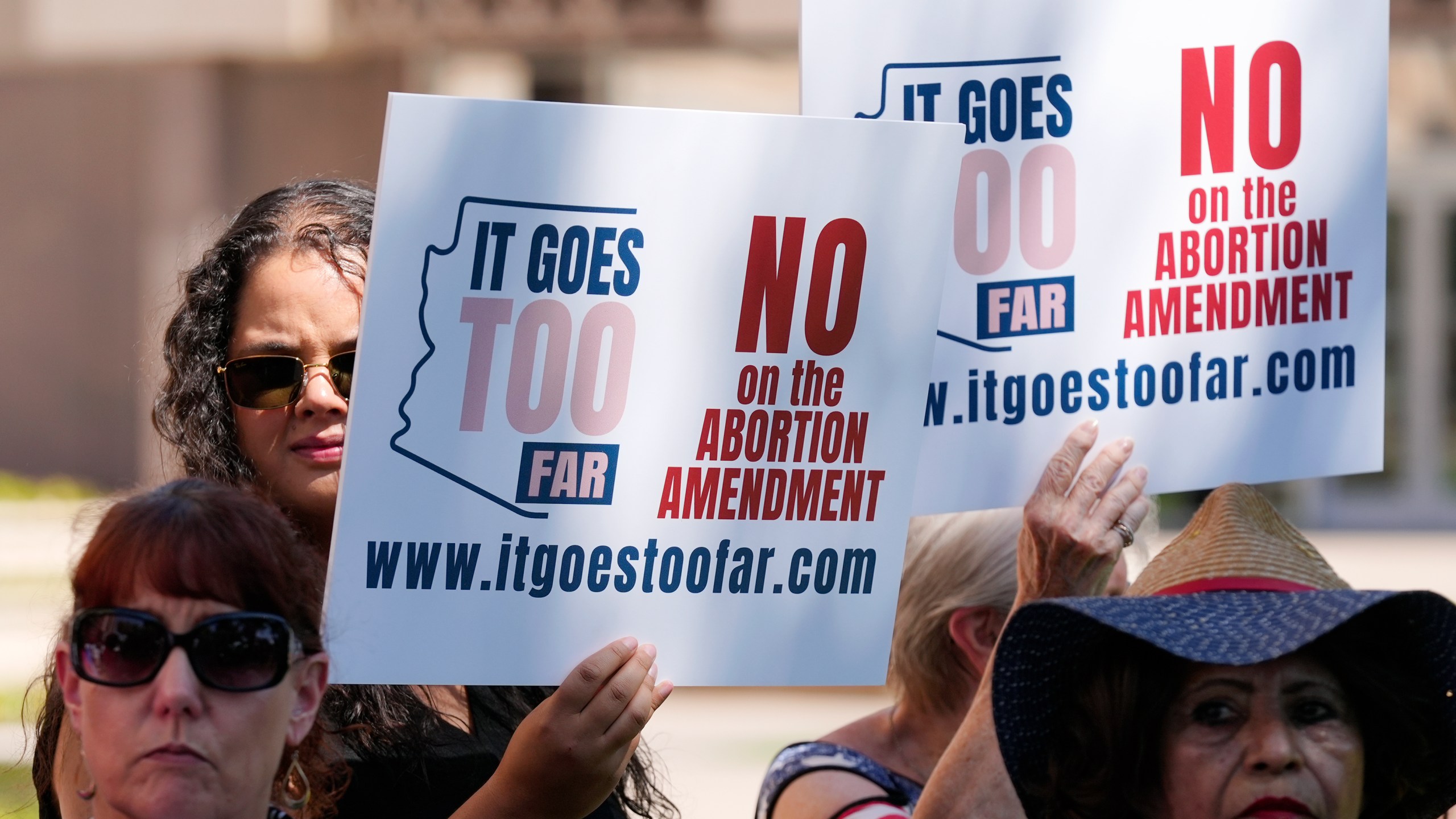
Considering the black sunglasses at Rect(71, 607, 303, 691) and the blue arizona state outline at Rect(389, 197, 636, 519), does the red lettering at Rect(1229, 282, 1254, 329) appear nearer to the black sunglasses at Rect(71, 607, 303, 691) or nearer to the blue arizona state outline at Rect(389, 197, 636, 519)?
the blue arizona state outline at Rect(389, 197, 636, 519)

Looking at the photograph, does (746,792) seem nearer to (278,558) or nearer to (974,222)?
(974,222)

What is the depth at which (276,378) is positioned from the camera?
2.16 metres

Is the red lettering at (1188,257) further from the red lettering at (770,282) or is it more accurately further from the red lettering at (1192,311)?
the red lettering at (770,282)

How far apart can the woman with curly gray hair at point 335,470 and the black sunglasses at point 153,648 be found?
0.38m

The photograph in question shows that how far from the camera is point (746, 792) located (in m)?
7.29

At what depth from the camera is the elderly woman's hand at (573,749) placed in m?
A: 1.88

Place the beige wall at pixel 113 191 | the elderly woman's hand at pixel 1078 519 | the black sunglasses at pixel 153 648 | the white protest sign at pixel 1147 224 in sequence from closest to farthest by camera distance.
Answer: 1. the black sunglasses at pixel 153 648
2. the elderly woman's hand at pixel 1078 519
3. the white protest sign at pixel 1147 224
4. the beige wall at pixel 113 191

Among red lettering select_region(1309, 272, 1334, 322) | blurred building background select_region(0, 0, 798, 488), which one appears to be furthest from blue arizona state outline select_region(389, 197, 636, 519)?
blurred building background select_region(0, 0, 798, 488)

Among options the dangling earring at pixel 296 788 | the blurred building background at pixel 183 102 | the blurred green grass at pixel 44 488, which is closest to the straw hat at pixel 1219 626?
the dangling earring at pixel 296 788

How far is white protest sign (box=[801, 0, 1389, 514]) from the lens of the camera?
236 cm

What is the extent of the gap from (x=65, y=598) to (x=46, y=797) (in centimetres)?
26

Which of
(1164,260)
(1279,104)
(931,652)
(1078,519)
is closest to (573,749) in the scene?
(1078,519)

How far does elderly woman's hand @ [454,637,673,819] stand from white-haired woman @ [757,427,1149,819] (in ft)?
1.95

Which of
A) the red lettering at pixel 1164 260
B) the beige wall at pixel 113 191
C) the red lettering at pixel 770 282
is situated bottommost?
the red lettering at pixel 770 282
